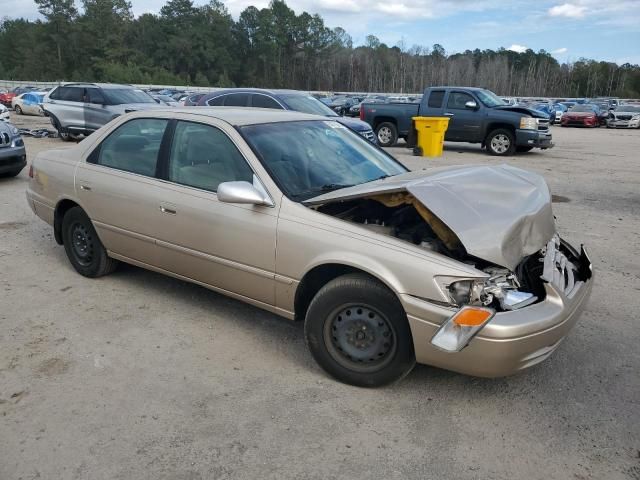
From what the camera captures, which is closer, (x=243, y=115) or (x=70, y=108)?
(x=243, y=115)

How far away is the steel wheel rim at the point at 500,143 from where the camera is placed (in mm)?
15516

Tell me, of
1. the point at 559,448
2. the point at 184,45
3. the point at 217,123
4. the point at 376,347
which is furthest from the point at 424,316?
the point at 184,45

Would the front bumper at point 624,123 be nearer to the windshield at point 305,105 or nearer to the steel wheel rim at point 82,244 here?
the windshield at point 305,105

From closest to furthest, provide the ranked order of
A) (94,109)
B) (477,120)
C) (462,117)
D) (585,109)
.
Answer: (94,109) → (477,120) → (462,117) → (585,109)

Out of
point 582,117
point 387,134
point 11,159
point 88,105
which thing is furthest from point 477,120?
point 582,117

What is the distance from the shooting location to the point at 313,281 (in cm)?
348

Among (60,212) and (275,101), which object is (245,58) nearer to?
(275,101)

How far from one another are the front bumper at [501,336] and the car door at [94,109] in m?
14.5

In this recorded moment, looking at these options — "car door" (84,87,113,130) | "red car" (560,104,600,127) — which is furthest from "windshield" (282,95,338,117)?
"red car" (560,104,600,127)

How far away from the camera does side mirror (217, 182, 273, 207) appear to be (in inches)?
133

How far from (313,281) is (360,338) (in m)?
0.51

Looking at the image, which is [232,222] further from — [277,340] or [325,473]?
[325,473]

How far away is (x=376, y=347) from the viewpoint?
10.4 ft

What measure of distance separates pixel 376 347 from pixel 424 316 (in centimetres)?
41
